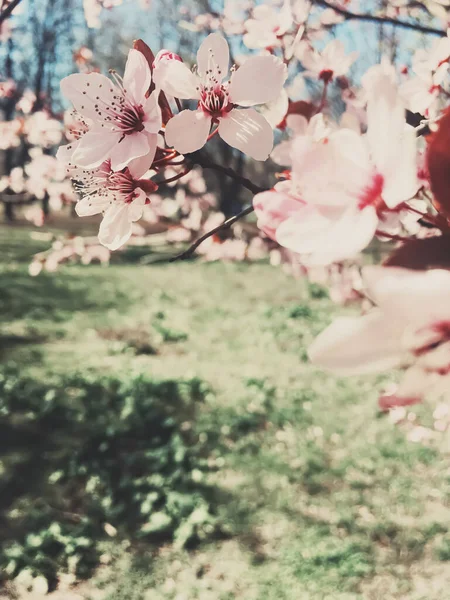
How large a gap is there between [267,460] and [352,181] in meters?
3.29

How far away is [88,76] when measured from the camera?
2.36ft

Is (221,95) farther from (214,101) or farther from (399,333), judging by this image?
(399,333)

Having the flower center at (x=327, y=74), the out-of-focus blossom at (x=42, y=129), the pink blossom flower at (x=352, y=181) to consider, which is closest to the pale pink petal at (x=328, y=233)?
the pink blossom flower at (x=352, y=181)

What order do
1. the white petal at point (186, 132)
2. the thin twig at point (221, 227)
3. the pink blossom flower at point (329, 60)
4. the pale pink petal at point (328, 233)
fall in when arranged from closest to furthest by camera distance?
the pale pink petal at point (328, 233) < the white petal at point (186, 132) < the thin twig at point (221, 227) < the pink blossom flower at point (329, 60)

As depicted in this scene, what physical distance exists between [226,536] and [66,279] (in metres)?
6.06

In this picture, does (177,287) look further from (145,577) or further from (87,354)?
(145,577)

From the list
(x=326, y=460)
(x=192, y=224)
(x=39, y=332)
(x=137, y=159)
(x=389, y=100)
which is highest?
(x=389, y=100)

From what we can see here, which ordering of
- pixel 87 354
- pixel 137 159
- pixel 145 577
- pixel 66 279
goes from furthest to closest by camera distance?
pixel 66 279 < pixel 87 354 < pixel 145 577 < pixel 137 159

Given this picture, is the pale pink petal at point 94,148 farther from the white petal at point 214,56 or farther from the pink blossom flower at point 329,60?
the pink blossom flower at point 329,60

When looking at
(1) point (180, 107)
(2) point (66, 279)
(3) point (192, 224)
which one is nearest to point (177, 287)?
(2) point (66, 279)

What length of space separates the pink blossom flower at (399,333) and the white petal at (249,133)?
13.9 inches

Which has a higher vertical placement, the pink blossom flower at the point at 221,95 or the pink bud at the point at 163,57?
the pink bud at the point at 163,57

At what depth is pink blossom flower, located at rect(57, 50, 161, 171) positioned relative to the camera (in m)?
0.67

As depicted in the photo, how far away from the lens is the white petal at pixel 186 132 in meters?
0.65
